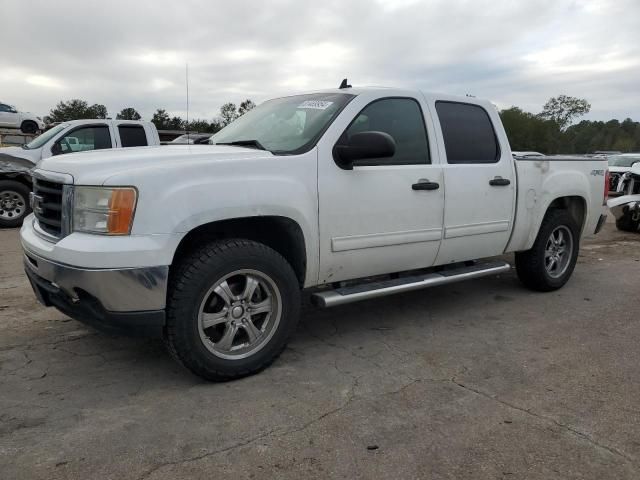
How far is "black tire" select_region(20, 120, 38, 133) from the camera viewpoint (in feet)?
85.4

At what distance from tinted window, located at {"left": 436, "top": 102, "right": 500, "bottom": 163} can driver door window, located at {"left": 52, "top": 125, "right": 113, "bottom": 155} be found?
21.9 feet

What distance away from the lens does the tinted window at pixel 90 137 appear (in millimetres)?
9219

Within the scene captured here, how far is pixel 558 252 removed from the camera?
565 centimetres

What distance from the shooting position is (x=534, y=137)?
7000cm

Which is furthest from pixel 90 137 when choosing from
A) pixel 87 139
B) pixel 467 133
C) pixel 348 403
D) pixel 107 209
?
pixel 348 403

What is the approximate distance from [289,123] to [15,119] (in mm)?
26445

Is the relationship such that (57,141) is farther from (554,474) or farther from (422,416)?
(554,474)

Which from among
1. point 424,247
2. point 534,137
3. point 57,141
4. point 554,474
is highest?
point 534,137

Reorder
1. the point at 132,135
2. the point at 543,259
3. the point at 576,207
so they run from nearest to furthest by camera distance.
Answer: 1. the point at 543,259
2. the point at 576,207
3. the point at 132,135

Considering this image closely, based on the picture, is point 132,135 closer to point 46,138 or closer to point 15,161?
point 46,138

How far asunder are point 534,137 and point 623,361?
72500mm

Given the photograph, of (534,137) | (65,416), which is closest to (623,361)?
(65,416)

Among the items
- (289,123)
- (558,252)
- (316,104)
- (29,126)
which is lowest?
(558,252)

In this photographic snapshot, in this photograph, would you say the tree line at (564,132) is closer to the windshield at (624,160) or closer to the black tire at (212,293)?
the windshield at (624,160)
